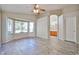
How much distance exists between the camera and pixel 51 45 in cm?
247

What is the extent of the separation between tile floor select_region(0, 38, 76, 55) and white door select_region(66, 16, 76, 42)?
0.36 ft

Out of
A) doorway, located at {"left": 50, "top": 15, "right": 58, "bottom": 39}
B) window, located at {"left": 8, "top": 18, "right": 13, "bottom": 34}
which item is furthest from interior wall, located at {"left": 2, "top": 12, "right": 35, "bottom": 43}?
doorway, located at {"left": 50, "top": 15, "right": 58, "bottom": 39}

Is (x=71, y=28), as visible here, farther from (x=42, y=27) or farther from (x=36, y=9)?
(x=36, y=9)

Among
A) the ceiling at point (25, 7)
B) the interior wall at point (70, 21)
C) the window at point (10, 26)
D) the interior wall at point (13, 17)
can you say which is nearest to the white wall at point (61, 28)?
the interior wall at point (70, 21)

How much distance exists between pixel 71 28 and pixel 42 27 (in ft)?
1.67

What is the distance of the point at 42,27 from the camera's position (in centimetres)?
252

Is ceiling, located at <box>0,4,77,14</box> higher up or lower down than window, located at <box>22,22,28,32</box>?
higher up

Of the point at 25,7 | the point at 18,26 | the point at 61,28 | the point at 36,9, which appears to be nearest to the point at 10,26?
the point at 18,26

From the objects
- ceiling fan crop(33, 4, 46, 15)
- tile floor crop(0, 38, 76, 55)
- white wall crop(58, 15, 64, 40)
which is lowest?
tile floor crop(0, 38, 76, 55)

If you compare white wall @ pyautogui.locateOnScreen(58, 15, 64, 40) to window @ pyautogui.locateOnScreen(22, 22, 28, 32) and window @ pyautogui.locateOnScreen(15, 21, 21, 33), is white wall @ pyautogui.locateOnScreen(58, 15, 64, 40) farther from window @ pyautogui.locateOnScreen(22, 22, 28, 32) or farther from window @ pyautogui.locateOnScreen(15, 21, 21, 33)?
window @ pyautogui.locateOnScreen(15, 21, 21, 33)

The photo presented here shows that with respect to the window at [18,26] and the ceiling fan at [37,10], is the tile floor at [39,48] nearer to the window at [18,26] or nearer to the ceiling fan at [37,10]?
the window at [18,26]

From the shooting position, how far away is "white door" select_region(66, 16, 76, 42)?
2.46 metres
